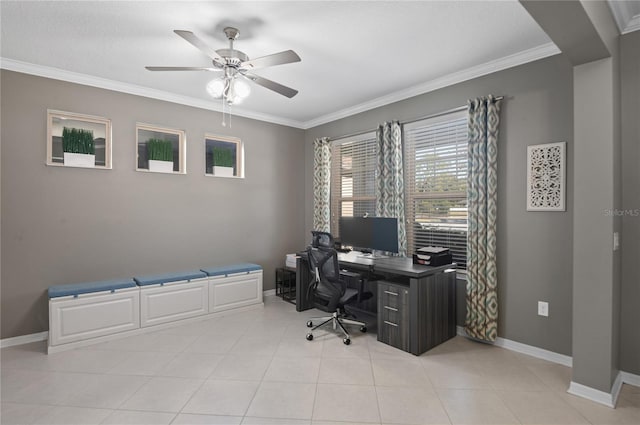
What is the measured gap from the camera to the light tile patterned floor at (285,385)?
79.7 inches

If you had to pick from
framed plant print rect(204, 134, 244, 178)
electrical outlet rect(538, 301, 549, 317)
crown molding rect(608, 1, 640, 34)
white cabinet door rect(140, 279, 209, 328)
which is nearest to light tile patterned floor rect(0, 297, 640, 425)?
white cabinet door rect(140, 279, 209, 328)

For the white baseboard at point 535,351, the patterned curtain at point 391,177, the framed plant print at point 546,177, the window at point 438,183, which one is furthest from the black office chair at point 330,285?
the framed plant print at point 546,177

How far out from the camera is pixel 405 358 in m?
2.85

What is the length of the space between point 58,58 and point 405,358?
14.2ft

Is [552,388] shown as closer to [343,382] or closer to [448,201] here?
[343,382]

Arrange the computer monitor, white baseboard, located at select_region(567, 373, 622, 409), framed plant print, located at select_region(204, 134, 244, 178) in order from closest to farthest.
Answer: white baseboard, located at select_region(567, 373, 622, 409)
the computer monitor
framed plant print, located at select_region(204, 134, 244, 178)

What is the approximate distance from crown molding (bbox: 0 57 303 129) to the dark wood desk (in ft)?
9.28

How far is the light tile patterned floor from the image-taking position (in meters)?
2.03

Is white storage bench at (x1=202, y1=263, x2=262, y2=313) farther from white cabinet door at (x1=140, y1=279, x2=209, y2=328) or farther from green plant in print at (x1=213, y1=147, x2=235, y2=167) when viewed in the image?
green plant in print at (x1=213, y1=147, x2=235, y2=167)

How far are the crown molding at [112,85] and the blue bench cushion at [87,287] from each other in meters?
2.18

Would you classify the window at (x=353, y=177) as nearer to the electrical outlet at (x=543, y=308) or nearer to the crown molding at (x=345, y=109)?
the crown molding at (x=345, y=109)

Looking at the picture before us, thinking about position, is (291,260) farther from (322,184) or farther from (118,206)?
(118,206)

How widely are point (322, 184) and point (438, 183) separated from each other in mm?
1856

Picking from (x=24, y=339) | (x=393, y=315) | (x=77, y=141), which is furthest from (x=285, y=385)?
(x=77, y=141)
